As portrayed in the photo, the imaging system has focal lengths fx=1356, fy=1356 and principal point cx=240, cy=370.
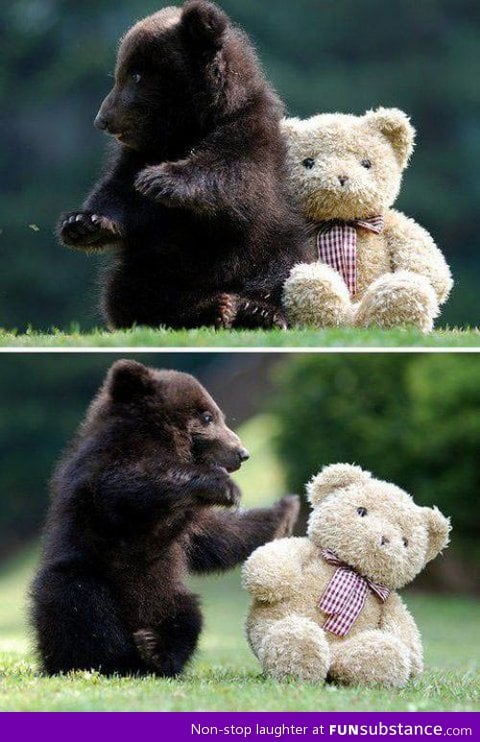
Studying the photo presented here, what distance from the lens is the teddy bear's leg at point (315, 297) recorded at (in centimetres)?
539

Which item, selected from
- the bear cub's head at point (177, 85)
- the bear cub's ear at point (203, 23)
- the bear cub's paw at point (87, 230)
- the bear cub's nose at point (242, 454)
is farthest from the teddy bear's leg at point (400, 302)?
the bear cub's ear at point (203, 23)

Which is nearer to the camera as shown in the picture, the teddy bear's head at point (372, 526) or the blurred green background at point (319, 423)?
the teddy bear's head at point (372, 526)

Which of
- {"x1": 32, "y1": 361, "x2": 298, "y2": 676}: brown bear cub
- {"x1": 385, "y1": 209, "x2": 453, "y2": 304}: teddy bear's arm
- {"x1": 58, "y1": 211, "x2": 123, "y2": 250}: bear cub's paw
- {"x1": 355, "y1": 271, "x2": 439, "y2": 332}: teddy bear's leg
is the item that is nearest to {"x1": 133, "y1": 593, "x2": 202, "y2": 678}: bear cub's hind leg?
{"x1": 32, "y1": 361, "x2": 298, "y2": 676}: brown bear cub

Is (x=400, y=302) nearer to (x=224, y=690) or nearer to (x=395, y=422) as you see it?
(x=224, y=690)

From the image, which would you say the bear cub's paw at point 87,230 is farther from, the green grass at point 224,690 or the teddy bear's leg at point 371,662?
the teddy bear's leg at point 371,662

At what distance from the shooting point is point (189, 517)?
5.21 metres

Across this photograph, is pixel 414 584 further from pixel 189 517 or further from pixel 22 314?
pixel 189 517

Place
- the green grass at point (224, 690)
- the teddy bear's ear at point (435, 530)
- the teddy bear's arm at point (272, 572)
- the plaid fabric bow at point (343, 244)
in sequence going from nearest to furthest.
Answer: the green grass at point (224, 690), the teddy bear's arm at point (272, 572), the teddy bear's ear at point (435, 530), the plaid fabric bow at point (343, 244)

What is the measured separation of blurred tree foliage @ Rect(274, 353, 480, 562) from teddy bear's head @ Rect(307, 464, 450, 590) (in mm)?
4854

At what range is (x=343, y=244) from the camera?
5.77 m

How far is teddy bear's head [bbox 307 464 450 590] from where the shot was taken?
5.16m

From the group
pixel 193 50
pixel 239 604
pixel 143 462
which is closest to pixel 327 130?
pixel 193 50

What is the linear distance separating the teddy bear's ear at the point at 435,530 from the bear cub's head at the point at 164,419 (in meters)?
0.79

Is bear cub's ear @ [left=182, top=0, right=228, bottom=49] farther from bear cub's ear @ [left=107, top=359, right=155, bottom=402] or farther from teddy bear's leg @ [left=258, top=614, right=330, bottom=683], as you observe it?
teddy bear's leg @ [left=258, top=614, right=330, bottom=683]
